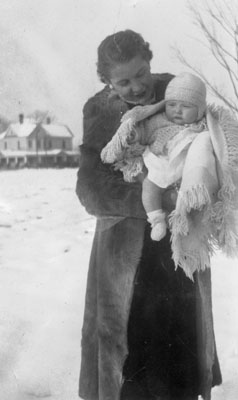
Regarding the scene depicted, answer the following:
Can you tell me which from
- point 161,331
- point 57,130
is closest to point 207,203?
point 161,331

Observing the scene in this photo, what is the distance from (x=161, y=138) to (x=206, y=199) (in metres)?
0.23

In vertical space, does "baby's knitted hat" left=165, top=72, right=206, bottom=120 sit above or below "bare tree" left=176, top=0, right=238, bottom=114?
below

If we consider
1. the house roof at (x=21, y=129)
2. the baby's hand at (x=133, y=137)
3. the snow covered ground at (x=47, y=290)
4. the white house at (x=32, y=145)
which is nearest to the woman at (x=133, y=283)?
the baby's hand at (x=133, y=137)

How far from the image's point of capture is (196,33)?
293cm

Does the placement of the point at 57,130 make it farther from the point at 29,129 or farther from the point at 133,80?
the point at 133,80

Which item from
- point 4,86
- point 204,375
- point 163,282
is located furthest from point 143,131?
point 4,86

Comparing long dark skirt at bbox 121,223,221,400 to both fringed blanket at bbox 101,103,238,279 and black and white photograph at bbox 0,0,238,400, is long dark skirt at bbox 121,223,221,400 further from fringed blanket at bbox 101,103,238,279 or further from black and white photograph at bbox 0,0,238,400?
fringed blanket at bbox 101,103,238,279

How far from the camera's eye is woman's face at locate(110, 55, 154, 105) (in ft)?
5.21

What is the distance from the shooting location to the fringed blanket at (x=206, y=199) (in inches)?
56.3

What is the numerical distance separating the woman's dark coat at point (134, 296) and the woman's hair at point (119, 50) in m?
0.09

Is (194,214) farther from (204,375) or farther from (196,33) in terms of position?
(196,33)

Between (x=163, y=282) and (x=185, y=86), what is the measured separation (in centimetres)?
59

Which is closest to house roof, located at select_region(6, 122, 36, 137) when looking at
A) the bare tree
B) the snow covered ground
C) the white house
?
the white house

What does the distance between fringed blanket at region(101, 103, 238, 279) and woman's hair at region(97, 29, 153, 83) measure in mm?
206
